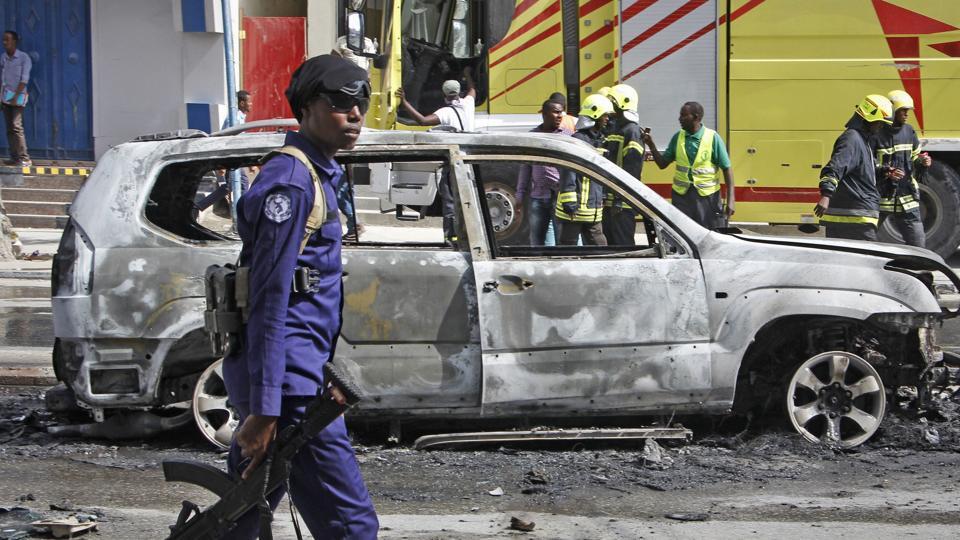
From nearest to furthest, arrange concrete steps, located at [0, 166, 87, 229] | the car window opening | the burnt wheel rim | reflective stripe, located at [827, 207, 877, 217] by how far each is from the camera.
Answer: the car window opening < the burnt wheel rim < reflective stripe, located at [827, 207, 877, 217] < concrete steps, located at [0, 166, 87, 229]

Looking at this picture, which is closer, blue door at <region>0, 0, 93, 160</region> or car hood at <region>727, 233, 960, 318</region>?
car hood at <region>727, 233, 960, 318</region>

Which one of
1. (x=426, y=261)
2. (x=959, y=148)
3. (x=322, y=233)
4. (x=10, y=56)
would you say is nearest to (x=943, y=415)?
(x=426, y=261)

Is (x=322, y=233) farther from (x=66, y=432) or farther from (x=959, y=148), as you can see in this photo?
(x=959, y=148)

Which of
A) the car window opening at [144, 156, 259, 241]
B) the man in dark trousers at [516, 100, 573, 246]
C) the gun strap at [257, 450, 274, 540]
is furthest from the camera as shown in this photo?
the man in dark trousers at [516, 100, 573, 246]

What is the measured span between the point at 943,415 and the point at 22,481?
465cm

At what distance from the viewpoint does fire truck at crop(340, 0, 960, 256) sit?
46.7 ft

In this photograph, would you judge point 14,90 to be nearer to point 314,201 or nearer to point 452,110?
point 452,110

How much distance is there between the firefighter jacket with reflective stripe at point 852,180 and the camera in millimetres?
9664

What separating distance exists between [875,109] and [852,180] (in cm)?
55

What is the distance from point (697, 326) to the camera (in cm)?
640

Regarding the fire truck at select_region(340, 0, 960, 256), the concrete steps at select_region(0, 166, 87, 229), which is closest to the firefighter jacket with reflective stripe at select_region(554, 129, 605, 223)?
the fire truck at select_region(340, 0, 960, 256)

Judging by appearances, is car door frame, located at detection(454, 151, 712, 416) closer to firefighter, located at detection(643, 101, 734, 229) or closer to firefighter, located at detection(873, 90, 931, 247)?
firefighter, located at detection(873, 90, 931, 247)

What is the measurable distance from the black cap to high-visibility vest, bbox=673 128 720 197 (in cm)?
752

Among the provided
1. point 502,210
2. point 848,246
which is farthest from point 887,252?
point 502,210
